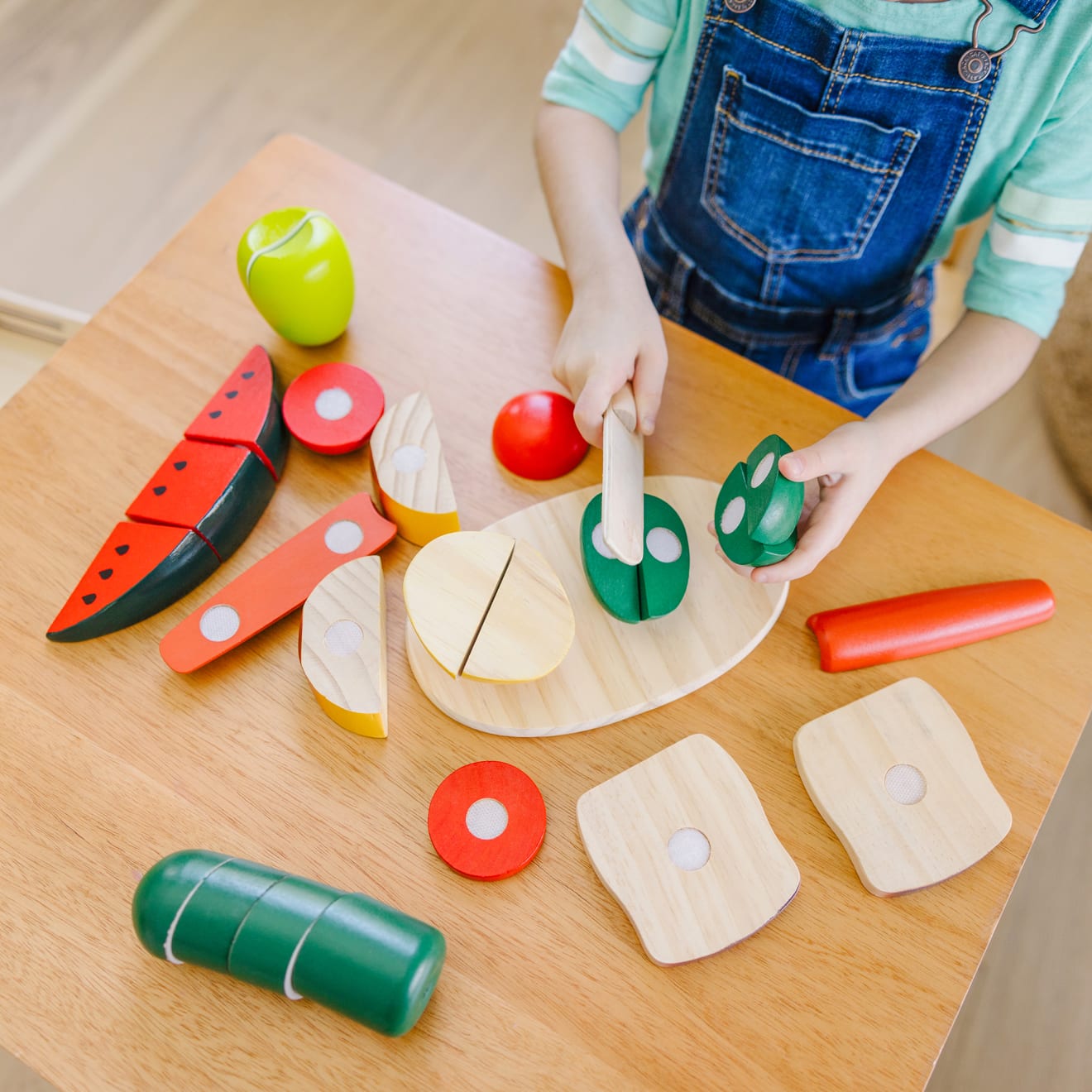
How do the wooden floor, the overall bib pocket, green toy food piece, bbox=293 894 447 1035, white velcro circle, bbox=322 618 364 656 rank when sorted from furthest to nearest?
the wooden floor < the overall bib pocket < white velcro circle, bbox=322 618 364 656 < green toy food piece, bbox=293 894 447 1035

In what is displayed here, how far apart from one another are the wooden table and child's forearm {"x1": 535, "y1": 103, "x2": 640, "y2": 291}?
0.13 ft

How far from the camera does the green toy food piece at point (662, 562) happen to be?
0.64m

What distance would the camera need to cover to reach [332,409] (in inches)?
27.9

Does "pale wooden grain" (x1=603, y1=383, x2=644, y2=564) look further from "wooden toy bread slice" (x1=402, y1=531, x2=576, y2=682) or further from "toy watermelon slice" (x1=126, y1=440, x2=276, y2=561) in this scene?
"toy watermelon slice" (x1=126, y1=440, x2=276, y2=561)

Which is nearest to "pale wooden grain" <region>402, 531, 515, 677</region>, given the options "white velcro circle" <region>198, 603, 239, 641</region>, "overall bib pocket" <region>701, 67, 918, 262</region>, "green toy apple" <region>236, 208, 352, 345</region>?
"white velcro circle" <region>198, 603, 239, 641</region>

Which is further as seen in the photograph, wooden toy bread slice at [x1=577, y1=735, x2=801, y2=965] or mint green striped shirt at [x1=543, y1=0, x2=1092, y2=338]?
mint green striped shirt at [x1=543, y1=0, x2=1092, y2=338]

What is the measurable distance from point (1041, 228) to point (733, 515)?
0.36 metres

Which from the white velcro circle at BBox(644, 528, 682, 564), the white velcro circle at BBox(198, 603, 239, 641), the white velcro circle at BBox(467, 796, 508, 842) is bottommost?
the white velcro circle at BBox(467, 796, 508, 842)

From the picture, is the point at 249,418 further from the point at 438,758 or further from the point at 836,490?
the point at 836,490

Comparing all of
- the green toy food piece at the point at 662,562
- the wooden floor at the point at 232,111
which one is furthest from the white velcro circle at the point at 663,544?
the wooden floor at the point at 232,111

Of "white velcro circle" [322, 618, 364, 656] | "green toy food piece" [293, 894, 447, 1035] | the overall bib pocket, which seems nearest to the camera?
"green toy food piece" [293, 894, 447, 1035]

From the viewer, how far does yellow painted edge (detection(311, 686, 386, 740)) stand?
1.95 ft

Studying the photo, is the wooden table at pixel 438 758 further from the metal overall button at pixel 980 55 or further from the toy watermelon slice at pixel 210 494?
the metal overall button at pixel 980 55

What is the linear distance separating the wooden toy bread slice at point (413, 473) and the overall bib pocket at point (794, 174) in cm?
35
